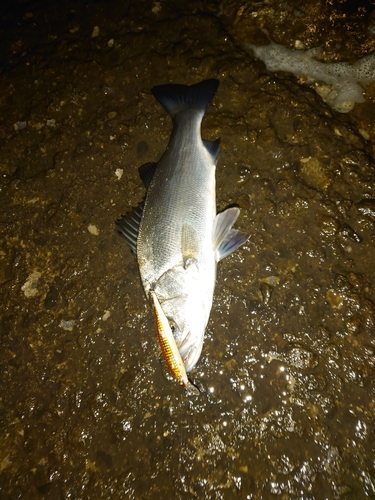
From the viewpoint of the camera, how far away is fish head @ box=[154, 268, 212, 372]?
2293 mm

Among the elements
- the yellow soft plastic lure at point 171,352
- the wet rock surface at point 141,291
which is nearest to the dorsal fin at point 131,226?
the wet rock surface at point 141,291

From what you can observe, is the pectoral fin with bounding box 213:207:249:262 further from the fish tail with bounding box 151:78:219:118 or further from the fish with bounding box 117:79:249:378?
the fish tail with bounding box 151:78:219:118

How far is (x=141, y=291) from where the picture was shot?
9.73 feet

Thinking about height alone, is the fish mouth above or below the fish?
below

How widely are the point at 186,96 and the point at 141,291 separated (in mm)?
1978

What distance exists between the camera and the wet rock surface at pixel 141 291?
8.14ft

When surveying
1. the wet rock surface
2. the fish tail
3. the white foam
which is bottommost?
the wet rock surface

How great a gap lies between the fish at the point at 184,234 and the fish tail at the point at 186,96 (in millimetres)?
80

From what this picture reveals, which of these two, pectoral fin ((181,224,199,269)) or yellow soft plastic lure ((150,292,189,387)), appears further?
pectoral fin ((181,224,199,269))

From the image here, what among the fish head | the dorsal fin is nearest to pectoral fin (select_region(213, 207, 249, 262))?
the fish head

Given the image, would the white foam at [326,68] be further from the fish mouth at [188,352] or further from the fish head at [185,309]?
the fish mouth at [188,352]

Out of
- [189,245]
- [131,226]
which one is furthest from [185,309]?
[131,226]

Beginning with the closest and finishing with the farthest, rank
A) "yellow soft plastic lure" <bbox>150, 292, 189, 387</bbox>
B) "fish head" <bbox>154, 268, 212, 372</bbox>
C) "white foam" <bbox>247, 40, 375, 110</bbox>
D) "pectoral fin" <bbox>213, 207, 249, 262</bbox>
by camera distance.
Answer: "yellow soft plastic lure" <bbox>150, 292, 189, 387</bbox>
"fish head" <bbox>154, 268, 212, 372</bbox>
"pectoral fin" <bbox>213, 207, 249, 262</bbox>
"white foam" <bbox>247, 40, 375, 110</bbox>

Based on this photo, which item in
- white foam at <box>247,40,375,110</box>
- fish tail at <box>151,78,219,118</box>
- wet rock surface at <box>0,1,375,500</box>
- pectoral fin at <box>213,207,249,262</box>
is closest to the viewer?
wet rock surface at <box>0,1,375,500</box>
